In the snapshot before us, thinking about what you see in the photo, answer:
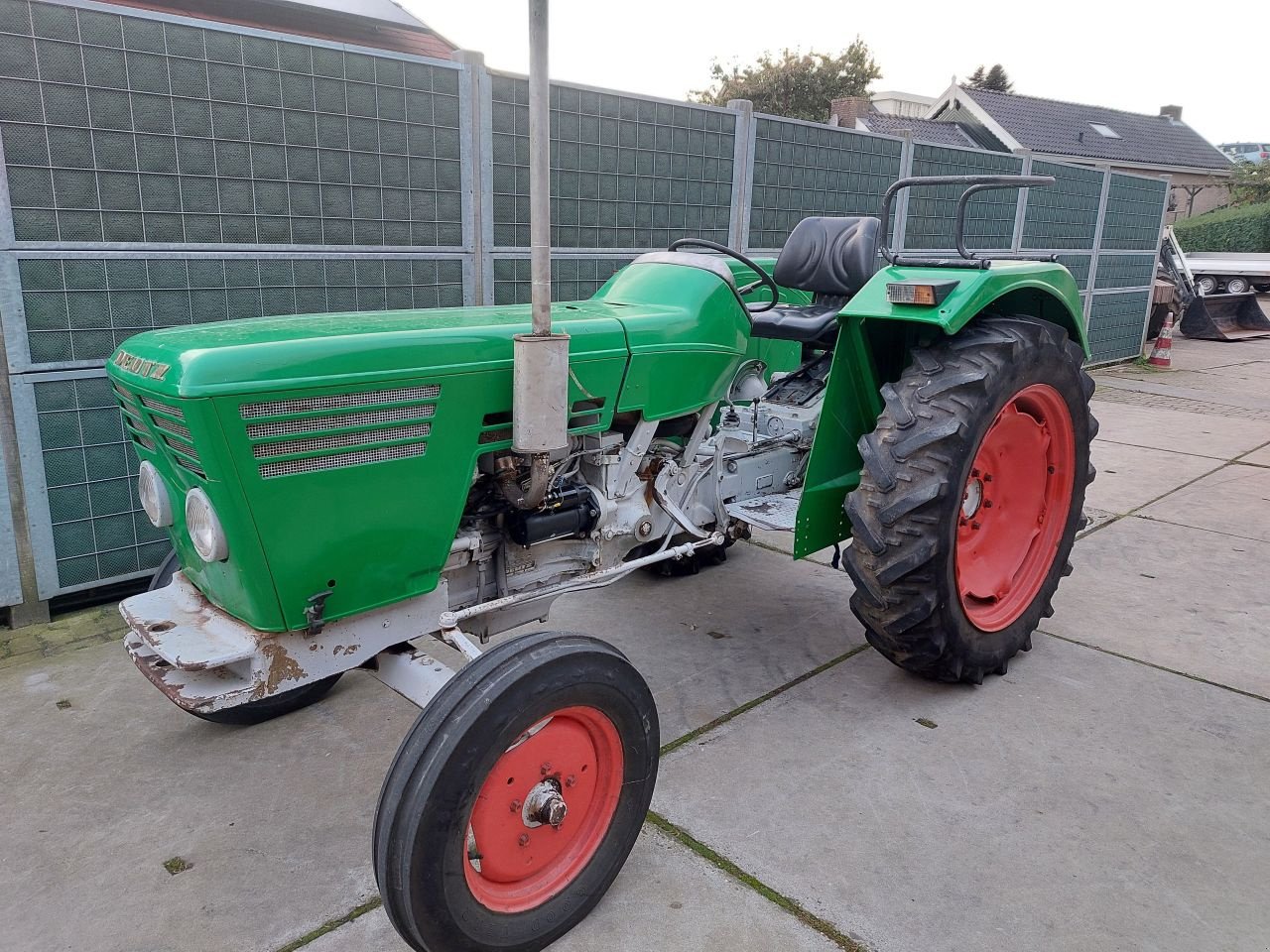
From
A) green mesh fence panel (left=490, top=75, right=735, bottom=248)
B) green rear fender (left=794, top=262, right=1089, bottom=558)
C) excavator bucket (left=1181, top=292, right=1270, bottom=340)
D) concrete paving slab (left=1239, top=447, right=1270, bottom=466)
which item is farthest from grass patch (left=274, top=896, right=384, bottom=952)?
excavator bucket (left=1181, top=292, right=1270, bottom=340)

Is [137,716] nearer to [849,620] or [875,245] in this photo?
[849,620]

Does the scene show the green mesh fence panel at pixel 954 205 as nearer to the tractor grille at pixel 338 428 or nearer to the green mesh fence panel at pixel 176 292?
the green mesh fence panel at pixel 176 292

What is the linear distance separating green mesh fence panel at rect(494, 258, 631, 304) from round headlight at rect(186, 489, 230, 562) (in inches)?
105

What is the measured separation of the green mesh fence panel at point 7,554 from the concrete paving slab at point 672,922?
7.30 feet

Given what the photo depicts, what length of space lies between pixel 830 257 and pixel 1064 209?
619 cm

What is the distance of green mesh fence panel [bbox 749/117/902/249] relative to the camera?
576cm

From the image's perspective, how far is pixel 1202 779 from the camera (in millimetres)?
2537

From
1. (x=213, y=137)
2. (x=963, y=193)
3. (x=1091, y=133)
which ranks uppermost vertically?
(x=1091, y=133)

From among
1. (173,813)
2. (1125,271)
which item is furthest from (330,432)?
(1125,271)

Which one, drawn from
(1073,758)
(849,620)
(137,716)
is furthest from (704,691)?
(137,716)

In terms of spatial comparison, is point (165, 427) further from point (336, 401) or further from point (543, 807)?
point (543, 807)

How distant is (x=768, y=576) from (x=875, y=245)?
57.0 inches

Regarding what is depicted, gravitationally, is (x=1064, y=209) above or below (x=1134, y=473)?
above

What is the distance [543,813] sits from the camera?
1.91 m
